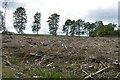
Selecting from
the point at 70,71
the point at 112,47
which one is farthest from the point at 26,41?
the point at 70,71

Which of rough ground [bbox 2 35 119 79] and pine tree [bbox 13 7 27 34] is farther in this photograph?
pine tree [bbox 13 7 27 34]

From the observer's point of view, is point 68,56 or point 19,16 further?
point 19,16

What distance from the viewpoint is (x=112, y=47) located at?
377 inches

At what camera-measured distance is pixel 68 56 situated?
8031mm

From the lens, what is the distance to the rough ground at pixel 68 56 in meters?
7.12

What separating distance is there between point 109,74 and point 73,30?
43.9 metres

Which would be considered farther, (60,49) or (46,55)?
(60,49)

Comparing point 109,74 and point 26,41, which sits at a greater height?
point 26,41

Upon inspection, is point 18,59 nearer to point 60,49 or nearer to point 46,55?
point 46,55

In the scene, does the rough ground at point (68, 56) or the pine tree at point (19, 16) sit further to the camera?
the pine tree at point (19, 16)

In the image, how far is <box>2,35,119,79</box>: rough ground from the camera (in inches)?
280

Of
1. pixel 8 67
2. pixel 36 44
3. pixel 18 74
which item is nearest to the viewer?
pixel 18 74

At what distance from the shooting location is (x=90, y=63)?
297 inches

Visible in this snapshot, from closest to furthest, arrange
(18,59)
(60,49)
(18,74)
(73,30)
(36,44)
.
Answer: (18,74), (18,59), (60,49), (36,44), (73,30)
